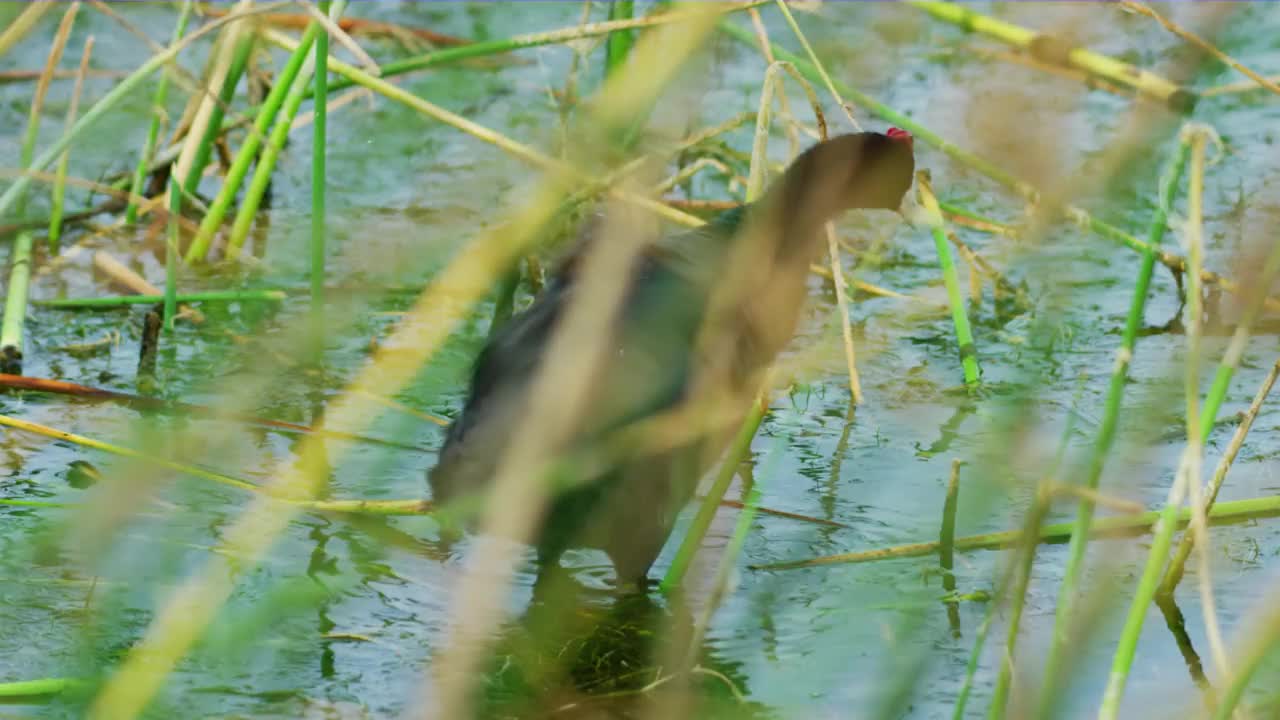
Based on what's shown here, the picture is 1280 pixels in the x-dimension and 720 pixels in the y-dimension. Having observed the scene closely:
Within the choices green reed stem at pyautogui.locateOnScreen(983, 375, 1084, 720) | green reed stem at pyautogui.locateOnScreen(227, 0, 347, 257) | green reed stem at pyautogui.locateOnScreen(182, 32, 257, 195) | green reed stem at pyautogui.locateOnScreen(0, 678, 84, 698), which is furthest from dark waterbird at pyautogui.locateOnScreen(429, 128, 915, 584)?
green reed stem at pyautogui.locateOnScreen(182, 32, 257, 195)

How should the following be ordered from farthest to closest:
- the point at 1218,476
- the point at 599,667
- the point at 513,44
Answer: the point at 513,44 < the point at 599,667 < the point at 1218,476

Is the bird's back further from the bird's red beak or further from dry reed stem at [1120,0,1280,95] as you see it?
the bird's red beak

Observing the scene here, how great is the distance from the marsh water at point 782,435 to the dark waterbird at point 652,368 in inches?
6.4

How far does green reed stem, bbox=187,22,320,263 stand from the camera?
3547 mm

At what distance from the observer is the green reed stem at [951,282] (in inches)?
127

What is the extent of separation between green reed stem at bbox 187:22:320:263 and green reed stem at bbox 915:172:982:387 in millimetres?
1195

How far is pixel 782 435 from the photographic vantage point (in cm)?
162

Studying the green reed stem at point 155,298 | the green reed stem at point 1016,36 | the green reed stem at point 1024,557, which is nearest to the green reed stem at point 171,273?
the green reed stem at point 155,298

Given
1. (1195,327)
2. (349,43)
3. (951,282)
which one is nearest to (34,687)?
(349,43)

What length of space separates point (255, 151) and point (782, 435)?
2.95 m

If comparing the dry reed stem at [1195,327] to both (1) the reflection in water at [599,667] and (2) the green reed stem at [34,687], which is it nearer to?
(1) the reflection in water at [599,667]

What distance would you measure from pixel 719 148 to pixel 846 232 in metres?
0.43

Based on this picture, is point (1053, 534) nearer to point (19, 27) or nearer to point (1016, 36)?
point (1016, 36)

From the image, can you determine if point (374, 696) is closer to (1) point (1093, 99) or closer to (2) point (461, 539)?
(2) point (461, 539)
